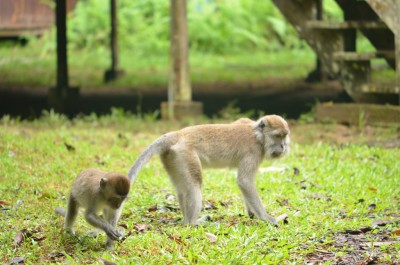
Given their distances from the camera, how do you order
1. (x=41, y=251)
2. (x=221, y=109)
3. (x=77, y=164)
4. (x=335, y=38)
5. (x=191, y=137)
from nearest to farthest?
(x=41, y=251) < (x=191, y=137) < (x=77, y=164) < (x=335, y=38) < (x=221, y=109)

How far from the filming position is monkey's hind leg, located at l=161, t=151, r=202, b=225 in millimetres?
6836

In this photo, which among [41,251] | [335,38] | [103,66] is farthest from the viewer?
[103,66]

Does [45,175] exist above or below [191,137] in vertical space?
below

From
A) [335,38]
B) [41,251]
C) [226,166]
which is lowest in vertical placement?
[41,251]

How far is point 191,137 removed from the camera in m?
7.09

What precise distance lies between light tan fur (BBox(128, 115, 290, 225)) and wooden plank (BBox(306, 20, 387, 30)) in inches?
179

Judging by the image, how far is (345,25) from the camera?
1171 centimetres

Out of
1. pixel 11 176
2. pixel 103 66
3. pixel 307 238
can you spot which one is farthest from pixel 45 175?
pixel 103 66

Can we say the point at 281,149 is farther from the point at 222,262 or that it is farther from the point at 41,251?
the point at 41,251

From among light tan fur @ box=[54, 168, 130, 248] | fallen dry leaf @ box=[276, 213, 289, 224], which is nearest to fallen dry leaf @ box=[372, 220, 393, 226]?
fallen dry leaf @ box=[276, 213, 289, 224]

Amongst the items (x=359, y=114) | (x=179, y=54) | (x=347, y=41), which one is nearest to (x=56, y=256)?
(x=359, y=114)

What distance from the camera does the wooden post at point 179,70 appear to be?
1288 centimetres

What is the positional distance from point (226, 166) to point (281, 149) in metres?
0.52

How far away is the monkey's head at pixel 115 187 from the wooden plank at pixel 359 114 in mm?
6597
